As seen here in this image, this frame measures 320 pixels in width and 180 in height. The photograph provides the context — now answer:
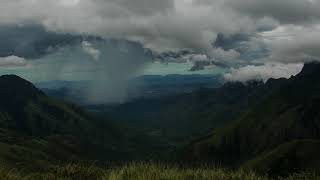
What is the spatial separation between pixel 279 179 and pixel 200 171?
18.5 ft

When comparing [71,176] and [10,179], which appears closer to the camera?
[10,179]

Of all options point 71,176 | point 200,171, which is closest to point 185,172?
point 200,171

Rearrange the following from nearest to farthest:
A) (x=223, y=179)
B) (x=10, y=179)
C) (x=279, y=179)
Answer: (x=10, y=179)
(x=223, y=179)
(x=279, y=179)

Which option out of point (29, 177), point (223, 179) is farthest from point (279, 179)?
point (29, 177)

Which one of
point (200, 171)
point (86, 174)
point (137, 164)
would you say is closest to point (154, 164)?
point (137, 164)

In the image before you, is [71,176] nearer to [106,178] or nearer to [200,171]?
[106,178]

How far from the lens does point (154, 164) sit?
33.9m

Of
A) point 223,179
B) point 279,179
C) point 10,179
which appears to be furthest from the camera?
point 279,179

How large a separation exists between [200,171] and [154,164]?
345cm

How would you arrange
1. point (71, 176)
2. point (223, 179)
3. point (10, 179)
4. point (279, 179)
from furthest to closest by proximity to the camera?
point (71, 176), point (279, 179), point (223, 179), point (10, 179)

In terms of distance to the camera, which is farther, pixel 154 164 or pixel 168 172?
pixel 154 164

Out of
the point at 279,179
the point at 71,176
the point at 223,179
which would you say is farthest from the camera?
the point at 71,176

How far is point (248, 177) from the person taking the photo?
3145 cm

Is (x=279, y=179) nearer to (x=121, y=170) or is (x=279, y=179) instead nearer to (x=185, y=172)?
(x=185, y=172)
